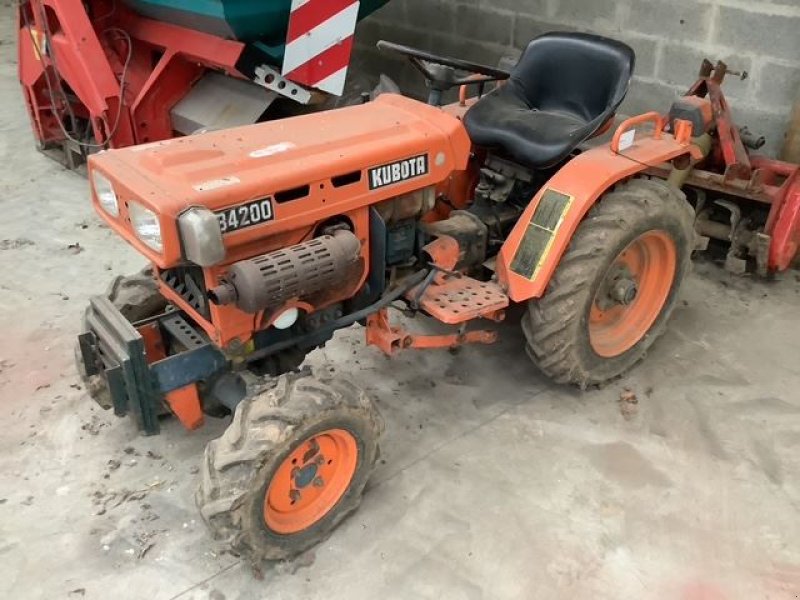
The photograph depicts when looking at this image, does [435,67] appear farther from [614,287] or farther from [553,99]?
[614,287]

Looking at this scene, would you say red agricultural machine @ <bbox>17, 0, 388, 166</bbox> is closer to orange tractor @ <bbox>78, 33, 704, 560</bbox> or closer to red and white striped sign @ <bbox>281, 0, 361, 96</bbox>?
red and white striped sign @ <bbox>281, 0, 361, 96</bbox>

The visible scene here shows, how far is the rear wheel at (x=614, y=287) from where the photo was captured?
250 cm

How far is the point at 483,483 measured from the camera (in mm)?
2354

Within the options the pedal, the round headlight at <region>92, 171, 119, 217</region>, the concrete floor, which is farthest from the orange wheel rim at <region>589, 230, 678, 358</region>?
the round headlight at <region>92, 171, 119, 217</region>

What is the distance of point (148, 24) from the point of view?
4.30 metres

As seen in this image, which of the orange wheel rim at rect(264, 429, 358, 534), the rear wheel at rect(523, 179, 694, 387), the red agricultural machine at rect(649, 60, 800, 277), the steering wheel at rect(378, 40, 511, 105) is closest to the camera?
the orange wheel rim at rect(264, 429, 358, 534)

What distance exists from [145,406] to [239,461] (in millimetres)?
385

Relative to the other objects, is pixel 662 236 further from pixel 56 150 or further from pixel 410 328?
pixel 56 150

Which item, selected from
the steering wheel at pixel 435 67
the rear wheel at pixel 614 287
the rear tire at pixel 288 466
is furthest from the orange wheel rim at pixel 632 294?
the rear tire at pixel 288 466

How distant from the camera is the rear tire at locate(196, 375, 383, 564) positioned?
6.23ft

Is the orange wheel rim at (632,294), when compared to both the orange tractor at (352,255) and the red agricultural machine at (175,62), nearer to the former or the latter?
the orange tractor at (352,255)

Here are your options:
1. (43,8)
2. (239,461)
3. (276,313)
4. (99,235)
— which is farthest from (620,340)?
(43,8)

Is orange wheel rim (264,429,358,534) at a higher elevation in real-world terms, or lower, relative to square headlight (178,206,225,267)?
lower

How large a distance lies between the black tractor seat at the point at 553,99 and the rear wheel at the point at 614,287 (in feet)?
0.85
